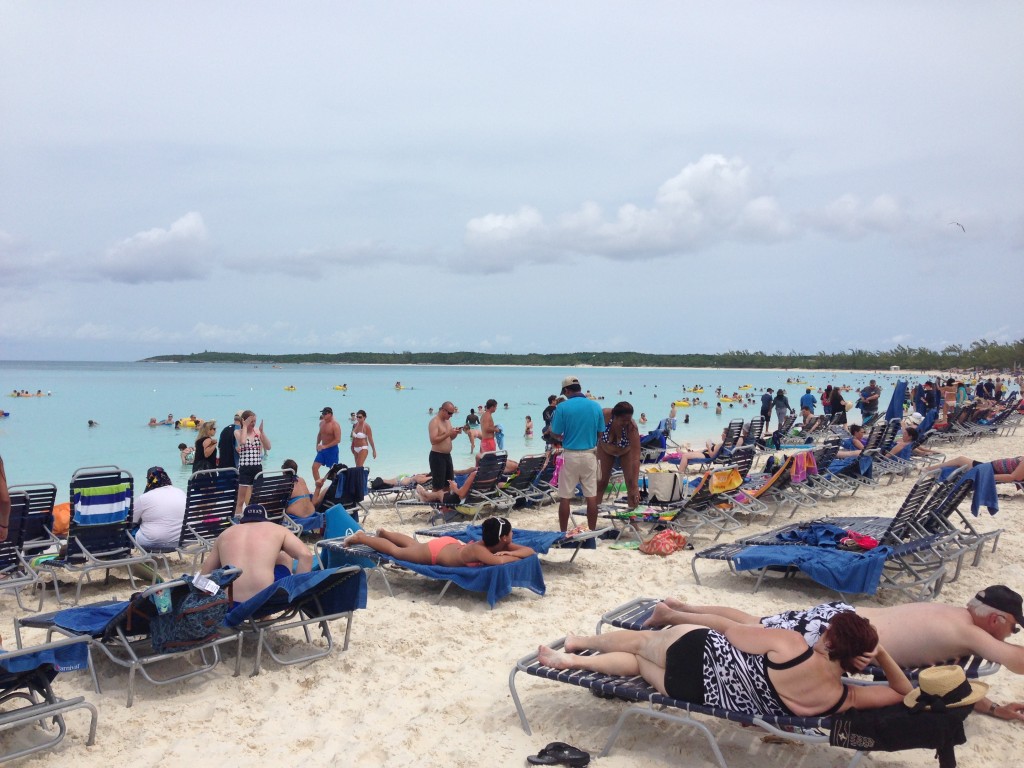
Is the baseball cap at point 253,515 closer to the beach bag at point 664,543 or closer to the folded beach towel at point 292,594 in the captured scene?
the folded beach towel at point 292,594

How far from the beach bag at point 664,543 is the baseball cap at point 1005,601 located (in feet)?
12.0

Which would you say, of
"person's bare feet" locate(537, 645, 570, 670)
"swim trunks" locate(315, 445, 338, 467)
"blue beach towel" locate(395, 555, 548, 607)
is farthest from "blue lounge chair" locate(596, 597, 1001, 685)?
"swim trunks" locate(315, 445, 338, 467)

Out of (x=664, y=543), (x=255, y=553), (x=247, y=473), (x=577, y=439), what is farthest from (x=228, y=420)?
(x=255, y=553)

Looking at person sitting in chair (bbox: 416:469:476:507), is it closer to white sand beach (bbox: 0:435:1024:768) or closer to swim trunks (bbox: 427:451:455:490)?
swim trunks (bbox: 427:451:455:490)

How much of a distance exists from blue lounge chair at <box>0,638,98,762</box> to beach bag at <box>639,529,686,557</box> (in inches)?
181

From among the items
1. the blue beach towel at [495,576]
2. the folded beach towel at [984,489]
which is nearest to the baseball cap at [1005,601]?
the blue beach towel at [495,576]

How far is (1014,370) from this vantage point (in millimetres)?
61344

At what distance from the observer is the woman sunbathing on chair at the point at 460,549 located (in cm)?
547

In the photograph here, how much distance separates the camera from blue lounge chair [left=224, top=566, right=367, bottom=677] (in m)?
4.05

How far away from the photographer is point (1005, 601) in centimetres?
312

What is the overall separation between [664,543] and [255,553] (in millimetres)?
3737

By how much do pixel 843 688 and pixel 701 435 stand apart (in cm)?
2246

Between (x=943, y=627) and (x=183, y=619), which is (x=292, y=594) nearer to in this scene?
(x=183, y=619)

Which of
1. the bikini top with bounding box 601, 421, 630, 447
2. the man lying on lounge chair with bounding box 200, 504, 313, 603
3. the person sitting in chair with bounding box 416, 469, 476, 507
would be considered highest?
the bikini top with bounding box 601, 421, 630, 447
